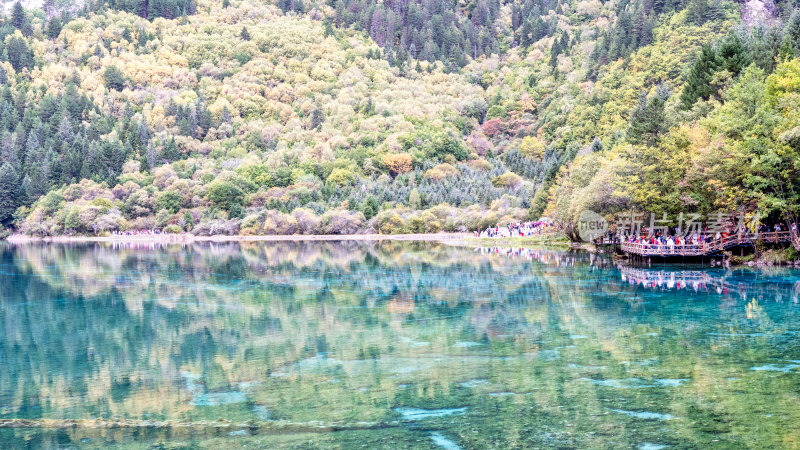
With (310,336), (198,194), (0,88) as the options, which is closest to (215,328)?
(310,336)

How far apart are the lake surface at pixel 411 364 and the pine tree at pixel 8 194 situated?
105 m

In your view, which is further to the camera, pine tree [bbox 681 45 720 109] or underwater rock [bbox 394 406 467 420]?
pine tree [bbox 681 45 720 109]

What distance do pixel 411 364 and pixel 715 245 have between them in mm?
31563

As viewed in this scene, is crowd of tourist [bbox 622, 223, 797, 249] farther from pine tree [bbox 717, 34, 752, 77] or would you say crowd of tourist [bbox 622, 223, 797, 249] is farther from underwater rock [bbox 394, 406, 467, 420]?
underwater rock [bbox 394, 406, 467, 420]

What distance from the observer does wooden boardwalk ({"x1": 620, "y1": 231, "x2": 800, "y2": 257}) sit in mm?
44031

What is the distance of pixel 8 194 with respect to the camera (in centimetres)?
13438

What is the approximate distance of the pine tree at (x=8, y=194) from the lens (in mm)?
132875

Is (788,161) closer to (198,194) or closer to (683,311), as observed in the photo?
(683,311)

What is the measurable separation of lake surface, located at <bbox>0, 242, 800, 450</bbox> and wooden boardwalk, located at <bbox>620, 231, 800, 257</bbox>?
13.0 ft

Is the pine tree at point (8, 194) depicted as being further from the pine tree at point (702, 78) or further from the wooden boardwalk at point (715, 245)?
the wooden boardwalk at point (715, 245)

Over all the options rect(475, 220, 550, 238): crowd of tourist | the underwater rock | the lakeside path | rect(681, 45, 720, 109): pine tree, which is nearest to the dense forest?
rect(681, 45, 720, 109): pine tree

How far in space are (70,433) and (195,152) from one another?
548 ft

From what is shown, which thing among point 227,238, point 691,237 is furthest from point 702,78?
point 227,238

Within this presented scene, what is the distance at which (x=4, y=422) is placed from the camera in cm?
1590
